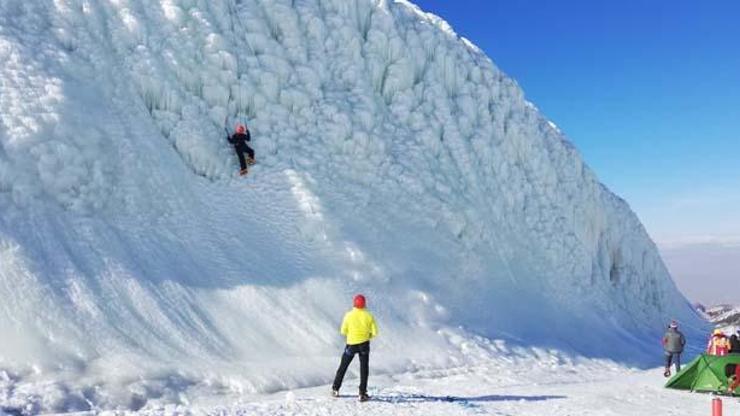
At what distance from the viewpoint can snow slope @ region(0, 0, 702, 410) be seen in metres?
10.4

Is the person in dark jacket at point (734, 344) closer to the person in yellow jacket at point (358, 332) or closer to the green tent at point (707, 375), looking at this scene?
the green tent at point (707, 375)

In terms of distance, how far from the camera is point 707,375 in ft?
37.4

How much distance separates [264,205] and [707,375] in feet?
30.6

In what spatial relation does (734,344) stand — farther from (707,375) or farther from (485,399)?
(485,399)

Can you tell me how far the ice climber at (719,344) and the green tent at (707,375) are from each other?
1.07 m

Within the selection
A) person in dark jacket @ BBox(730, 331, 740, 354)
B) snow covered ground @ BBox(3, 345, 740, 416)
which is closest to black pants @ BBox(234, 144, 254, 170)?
snow covered ground @ BBox(3, 345, 740, 416)

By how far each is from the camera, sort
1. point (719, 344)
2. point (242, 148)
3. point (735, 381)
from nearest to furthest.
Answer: point (735, 381), point (719, 344), point (242, 148)

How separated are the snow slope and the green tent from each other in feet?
12.3

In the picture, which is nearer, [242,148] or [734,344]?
→ [734,344]

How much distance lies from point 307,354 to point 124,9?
362 inches

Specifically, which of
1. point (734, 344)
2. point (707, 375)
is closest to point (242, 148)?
point (707, 375)

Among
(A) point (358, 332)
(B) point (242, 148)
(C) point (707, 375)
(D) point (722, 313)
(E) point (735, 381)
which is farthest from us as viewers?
(D) point (722, 313)

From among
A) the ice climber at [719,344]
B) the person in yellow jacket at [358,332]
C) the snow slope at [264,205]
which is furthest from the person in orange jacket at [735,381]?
the person in yellow jacket at [358,332]

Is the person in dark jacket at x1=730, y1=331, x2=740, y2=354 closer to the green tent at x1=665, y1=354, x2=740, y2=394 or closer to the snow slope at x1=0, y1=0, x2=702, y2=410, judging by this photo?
the green tent at x1=665, y1=354, x2=740, y2=394
